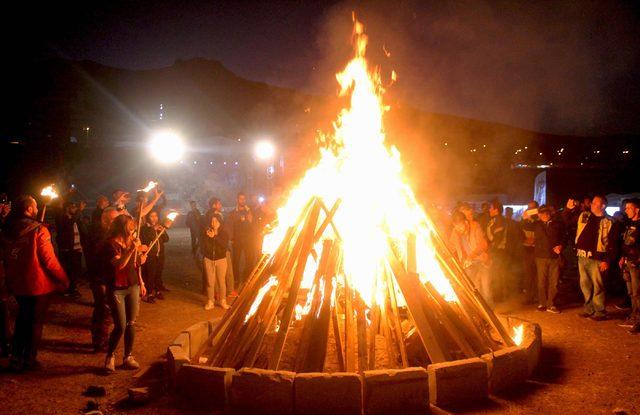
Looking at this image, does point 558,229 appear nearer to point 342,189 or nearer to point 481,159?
point 342,189

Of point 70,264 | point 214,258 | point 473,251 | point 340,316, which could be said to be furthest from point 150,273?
point 473,251

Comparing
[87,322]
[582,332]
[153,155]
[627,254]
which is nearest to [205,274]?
[87,322]

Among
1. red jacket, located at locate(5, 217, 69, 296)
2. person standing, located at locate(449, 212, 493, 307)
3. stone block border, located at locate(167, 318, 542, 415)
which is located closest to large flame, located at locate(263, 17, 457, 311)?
stone block border, located at locate(167, 318, 542, 415)

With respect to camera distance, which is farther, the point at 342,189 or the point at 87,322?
the point at 87,322

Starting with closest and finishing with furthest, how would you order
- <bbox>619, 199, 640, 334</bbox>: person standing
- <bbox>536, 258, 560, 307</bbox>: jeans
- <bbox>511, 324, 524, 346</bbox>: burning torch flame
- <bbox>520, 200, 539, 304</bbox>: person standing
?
<bbox>511, 324, 524, 346</bbox>: burning torch flame
<bbox>619, 199, 640, 334</bbox>: person standing
<bbox>536, 258, 560, 307</bbox>: jeans
<bbox>520, 200, 539, 304</bbox>: person standing

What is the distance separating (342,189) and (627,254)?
5520 mm

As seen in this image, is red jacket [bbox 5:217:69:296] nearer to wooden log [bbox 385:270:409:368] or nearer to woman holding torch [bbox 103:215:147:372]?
woman holding torch [bbox 103:215:147:372]

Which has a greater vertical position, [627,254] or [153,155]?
[153,155]

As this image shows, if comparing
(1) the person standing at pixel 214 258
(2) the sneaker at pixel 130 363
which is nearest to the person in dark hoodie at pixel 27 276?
(2) the sneaker at pixel 130 363

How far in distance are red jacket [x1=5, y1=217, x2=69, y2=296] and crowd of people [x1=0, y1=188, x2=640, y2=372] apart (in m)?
0.01

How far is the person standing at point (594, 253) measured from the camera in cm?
842

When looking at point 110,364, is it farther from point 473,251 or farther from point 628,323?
point 628,323

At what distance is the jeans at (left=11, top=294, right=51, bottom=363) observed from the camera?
19.9 ft

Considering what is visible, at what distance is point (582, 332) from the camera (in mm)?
7703
